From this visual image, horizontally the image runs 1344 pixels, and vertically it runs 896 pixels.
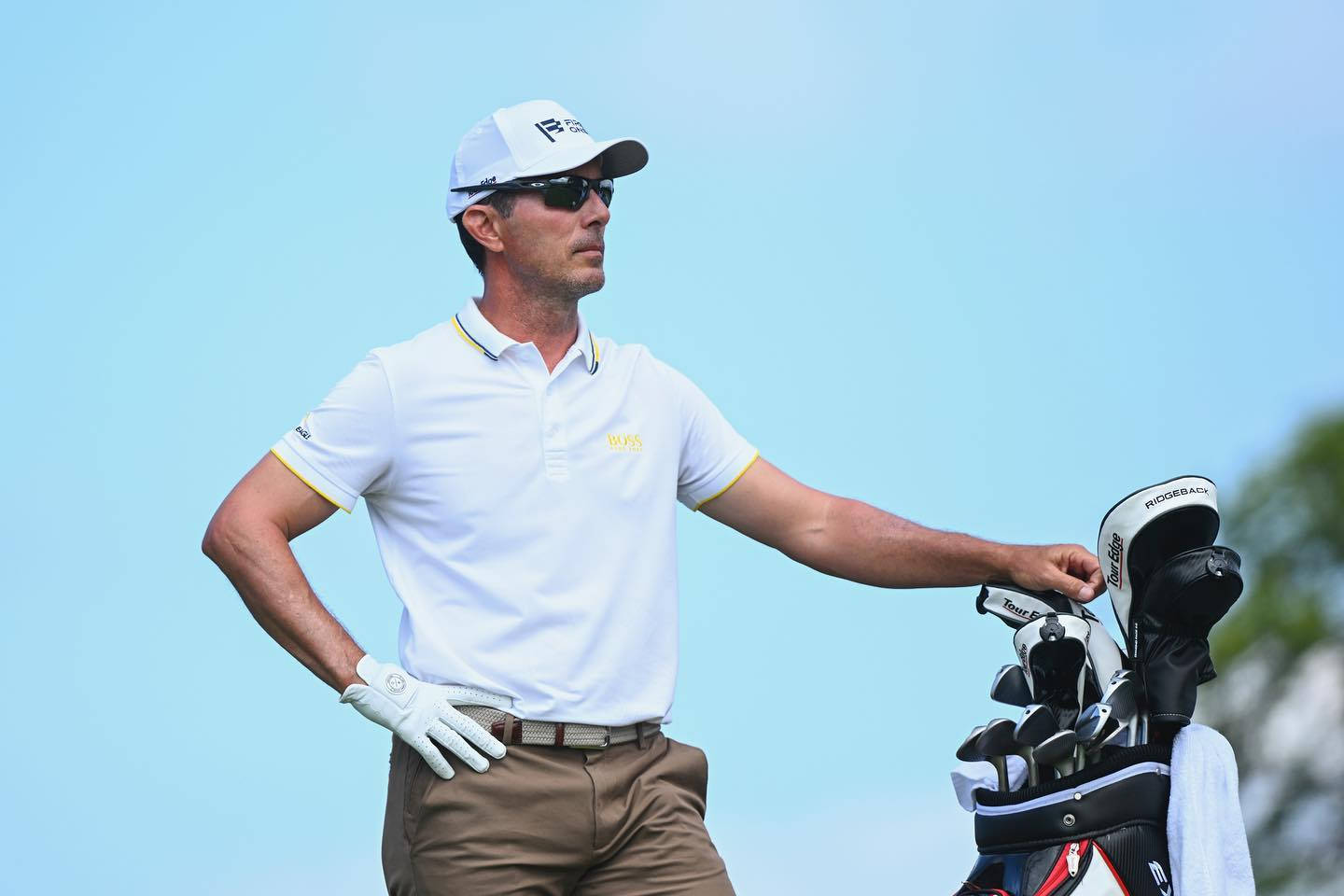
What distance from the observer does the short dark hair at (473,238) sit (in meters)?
4.75

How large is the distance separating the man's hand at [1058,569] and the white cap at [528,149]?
1.44 metres

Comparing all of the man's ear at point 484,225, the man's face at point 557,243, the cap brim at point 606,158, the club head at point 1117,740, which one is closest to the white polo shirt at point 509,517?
the man's face at point 557,243

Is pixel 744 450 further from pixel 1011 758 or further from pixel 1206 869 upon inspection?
pixel 1206 869

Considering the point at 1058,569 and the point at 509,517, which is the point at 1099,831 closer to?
the point at 1058,569

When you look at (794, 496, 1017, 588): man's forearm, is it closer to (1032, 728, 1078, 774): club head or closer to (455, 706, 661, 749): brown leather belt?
(1032, 728, 1078, 774): club head

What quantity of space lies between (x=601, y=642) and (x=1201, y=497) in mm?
1383

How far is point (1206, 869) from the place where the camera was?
3.82 meters

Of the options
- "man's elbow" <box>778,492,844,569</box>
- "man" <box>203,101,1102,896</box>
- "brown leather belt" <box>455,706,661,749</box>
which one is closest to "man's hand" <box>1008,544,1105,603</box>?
"man" <box>203,101,1102,896</box>

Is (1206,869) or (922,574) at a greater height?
(922,574)

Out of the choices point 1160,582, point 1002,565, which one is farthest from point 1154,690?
point 1002,565

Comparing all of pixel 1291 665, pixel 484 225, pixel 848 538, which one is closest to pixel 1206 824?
pixel 848 538

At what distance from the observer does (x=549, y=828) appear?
4.17m

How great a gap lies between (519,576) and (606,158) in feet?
3.89

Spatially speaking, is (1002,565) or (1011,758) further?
(1002,565)
